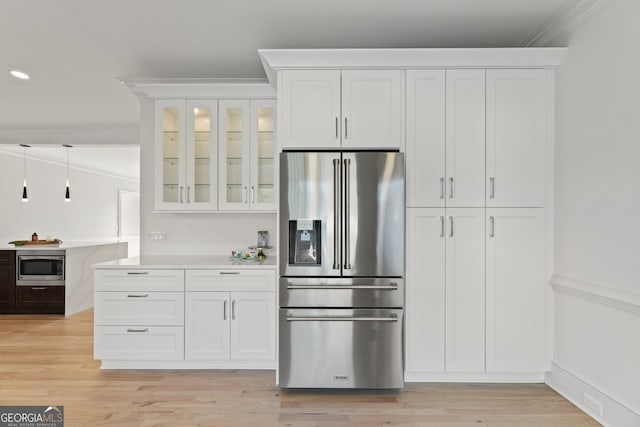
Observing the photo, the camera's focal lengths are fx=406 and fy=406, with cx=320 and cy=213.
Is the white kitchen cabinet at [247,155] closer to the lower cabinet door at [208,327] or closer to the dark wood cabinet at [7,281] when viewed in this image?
the lower cabinet door at [208,327]

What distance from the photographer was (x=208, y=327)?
3414 mm

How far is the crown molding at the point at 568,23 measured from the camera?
2.59 meters

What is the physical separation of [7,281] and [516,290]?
20.5 ft

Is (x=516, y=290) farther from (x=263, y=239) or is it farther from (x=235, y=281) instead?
(x=263, y=239)

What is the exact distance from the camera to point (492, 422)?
8.50 ft

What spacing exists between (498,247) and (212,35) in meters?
2.76

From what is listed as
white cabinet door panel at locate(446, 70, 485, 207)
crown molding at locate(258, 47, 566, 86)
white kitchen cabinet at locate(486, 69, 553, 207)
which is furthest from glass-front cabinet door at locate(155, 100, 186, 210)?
white kitchen cabinet at locate(486, 69, 553, 207)

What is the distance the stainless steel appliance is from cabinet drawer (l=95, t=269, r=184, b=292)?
1196 mm

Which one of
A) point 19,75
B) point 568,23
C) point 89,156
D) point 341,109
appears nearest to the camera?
point 568,23

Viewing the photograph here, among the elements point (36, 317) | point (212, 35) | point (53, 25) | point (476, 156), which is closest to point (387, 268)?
point (476, 156)

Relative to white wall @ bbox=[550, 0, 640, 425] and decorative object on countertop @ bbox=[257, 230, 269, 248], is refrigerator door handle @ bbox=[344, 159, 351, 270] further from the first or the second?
white wall @ bbox=[550, 0, 640, 425]

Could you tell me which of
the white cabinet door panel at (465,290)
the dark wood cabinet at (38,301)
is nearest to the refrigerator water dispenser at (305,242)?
the white cabinet door panel at (465,290)

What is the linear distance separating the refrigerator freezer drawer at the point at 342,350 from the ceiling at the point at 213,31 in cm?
212

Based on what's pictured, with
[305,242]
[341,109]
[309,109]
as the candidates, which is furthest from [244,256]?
[341,109]
